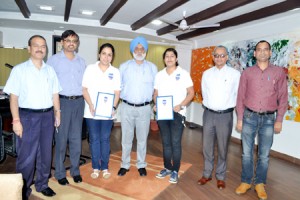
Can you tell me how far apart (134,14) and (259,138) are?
359 centimetres

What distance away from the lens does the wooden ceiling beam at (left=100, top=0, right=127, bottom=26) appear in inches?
162

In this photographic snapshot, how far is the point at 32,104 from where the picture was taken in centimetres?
232

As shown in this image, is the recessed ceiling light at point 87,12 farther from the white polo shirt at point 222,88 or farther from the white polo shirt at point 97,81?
the white polo shirt at point 222,88

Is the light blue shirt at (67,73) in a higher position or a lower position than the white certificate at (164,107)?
higher

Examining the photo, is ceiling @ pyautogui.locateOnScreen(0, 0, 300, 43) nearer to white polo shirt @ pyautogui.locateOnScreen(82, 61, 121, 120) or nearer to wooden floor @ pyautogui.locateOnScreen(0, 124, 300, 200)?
white polo shirt @ pyautogui.locateOnScreen(82, 61, 121, 120)

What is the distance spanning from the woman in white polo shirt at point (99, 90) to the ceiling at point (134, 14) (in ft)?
5.38

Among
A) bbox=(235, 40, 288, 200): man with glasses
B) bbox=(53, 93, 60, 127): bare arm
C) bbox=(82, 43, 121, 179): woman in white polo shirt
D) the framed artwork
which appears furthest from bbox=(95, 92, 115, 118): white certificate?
the framed artwork

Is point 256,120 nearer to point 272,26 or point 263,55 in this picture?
point 263,55

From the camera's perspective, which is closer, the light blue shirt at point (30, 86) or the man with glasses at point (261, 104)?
the light blue shirt at point (30, 86)

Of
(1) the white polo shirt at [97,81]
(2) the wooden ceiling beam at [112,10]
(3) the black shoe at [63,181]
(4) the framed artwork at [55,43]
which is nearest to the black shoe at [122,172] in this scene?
(3) the black shoe at [63,181]

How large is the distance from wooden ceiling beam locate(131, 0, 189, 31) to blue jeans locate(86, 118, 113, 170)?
2235mm

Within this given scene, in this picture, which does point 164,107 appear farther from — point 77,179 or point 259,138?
point 77,179

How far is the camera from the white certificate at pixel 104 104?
2824 mm

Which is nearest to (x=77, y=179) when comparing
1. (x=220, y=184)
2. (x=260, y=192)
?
(x=220, y=184)
